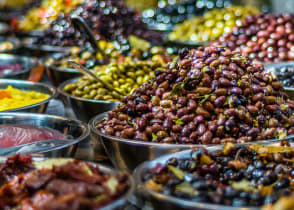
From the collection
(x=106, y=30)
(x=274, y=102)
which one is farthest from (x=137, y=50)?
(x=274, y=102)

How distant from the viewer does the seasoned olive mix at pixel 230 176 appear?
3.09 ft

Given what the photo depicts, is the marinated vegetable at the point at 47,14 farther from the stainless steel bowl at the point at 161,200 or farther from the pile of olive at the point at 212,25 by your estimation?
the stainless steel bowl at the point at 161,200

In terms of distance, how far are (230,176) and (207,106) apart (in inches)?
13.2

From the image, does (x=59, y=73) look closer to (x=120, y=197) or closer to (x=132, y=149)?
(x=132, y=149)

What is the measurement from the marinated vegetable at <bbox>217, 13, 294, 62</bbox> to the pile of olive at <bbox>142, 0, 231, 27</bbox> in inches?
67.0

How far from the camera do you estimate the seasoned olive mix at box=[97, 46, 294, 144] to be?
1349 mm

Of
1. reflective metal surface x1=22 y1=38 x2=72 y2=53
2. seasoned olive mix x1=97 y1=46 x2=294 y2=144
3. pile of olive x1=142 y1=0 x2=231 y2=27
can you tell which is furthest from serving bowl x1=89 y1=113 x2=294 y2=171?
pile of olive x1=142 y1=0 x2=231 y2=27

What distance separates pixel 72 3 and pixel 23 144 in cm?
258

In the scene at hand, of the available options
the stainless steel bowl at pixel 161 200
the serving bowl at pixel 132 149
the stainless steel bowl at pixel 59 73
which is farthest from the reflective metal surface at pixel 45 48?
the stainless steel bowl at pixel 161 200

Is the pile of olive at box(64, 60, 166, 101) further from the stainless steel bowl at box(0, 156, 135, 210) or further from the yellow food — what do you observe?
the stainless steel bowl at box(0, 156, 135, 210)

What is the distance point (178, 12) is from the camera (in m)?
4.96

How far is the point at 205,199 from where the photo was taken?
936 millimetres

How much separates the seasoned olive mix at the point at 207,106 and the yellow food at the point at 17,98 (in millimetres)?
552

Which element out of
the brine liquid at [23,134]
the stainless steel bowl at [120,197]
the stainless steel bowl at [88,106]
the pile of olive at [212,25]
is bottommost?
the stainless steel bowl at [88,106]
